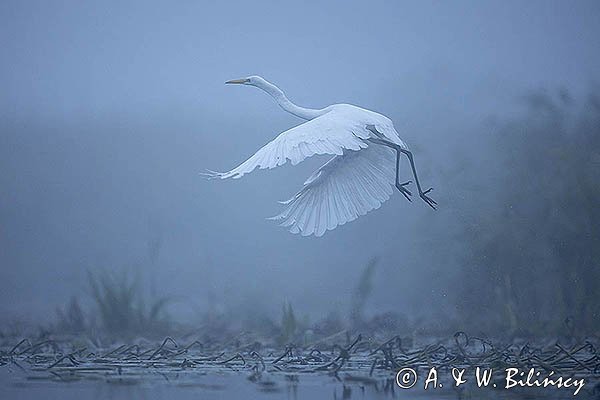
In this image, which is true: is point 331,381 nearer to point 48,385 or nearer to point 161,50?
point 48,385

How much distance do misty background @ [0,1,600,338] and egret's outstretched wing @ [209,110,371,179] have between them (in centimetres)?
147

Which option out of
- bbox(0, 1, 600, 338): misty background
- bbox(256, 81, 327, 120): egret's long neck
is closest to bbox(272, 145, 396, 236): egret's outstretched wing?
bbox(256, 81, 327, 120): egret's long neck

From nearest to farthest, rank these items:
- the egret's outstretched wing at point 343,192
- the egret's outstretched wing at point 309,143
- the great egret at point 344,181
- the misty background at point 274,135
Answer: the egret's outstretched wing at point 309,143 < the great egret at point 344,181 < the egret's outstretched wing at point 343,192 < the misty background at point 274,135

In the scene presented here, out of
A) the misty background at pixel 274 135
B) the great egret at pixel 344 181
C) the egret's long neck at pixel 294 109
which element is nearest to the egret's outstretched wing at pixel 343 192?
the great egret at pixel 344 181

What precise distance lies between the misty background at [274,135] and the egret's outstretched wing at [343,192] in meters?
0.85

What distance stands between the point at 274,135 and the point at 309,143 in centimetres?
175

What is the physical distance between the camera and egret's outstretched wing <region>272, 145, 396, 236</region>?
458 centimetres

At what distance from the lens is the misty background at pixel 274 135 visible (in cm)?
551

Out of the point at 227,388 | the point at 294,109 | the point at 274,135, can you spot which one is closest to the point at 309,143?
the point at 294,109

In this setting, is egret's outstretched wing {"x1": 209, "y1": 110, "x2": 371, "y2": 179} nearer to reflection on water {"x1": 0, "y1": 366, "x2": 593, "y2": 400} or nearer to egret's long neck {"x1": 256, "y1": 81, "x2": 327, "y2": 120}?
egret's long neck {"x1": 256, "y1": 81, "x2": 327, "y2": 120}

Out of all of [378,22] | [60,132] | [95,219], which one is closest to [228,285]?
[95,219]

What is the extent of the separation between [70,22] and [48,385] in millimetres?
2245

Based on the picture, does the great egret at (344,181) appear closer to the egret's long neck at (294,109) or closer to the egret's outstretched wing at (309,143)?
the egret's long neck at (294,109)

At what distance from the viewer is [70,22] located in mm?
5570
